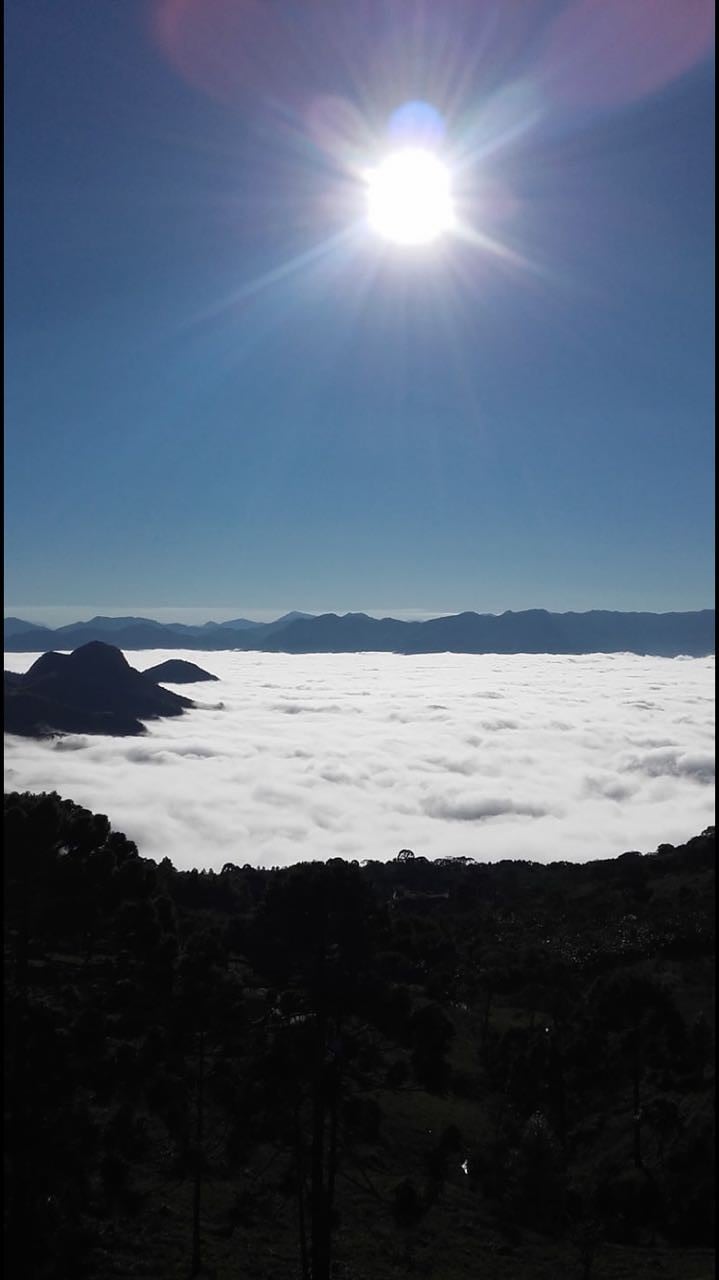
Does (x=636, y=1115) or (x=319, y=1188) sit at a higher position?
(x=319, y=1188)

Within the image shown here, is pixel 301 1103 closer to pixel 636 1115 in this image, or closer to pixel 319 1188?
pixel 319 1188

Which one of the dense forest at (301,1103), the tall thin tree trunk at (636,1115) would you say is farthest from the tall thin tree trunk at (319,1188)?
the tall thin tree trunk at (636,1115)

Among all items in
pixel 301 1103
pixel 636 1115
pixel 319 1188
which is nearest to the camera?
pixel 319 1188

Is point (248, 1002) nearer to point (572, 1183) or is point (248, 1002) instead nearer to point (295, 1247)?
point (295, 1247)

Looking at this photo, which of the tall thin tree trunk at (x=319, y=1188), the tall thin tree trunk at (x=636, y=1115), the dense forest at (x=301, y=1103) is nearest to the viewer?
the dense forest at (x=301, y=1103)

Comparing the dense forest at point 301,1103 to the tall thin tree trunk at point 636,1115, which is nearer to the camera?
the dense forest at point 301,1103

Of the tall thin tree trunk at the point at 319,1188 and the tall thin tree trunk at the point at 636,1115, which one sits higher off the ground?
the tall thin tree trunk at the point at 319,1188

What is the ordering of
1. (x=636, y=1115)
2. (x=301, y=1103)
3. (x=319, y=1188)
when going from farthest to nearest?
(x=636, y=1115) < (x=301, y=1103) < (x=319, y=1188)

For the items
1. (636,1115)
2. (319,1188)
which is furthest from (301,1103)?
(636,1115)

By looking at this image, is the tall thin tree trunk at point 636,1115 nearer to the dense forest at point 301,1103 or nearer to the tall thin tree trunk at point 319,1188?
the dense forest at point 301,1103
